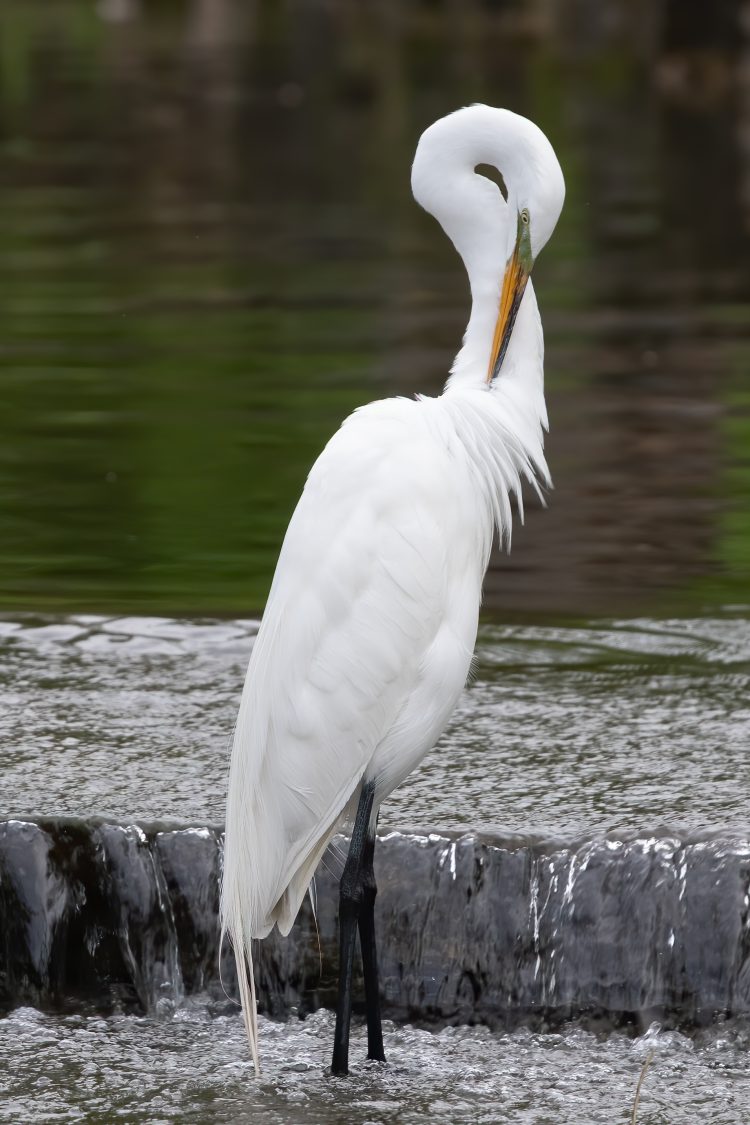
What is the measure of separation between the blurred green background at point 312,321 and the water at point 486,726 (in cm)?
58

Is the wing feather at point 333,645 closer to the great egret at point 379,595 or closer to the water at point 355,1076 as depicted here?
the great egret at point 379,595

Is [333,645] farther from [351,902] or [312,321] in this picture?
[312,321]

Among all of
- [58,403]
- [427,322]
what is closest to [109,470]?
[58,403]

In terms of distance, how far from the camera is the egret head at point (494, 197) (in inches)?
164

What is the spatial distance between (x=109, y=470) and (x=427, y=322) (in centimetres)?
395

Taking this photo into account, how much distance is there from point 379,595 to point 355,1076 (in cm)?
104

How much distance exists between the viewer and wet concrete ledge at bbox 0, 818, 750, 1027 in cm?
455

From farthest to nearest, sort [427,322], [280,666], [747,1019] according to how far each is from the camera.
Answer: [427,322] → [747,1019] → [280,666]

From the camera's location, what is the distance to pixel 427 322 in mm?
12414

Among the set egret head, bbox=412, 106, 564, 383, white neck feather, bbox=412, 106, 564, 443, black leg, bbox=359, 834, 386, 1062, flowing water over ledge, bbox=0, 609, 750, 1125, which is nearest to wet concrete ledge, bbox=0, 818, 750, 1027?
flowing water over ledge, bbox=0, 609, 750, 1125

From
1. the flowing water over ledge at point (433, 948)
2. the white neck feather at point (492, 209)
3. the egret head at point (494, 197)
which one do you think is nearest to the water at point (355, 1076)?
the flowing water over ledge at point (433, 948)

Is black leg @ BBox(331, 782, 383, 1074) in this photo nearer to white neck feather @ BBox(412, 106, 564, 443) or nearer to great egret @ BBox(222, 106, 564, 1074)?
great egret @ BBox(222, 106, 564, 1074)

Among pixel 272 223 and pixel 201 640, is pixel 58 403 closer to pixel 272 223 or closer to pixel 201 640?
pixel 201 640

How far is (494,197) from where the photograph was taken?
4262mm
